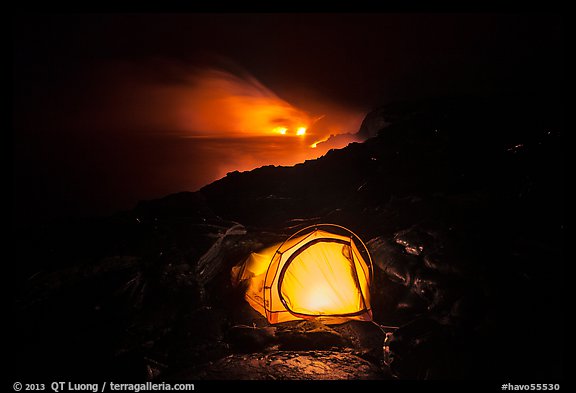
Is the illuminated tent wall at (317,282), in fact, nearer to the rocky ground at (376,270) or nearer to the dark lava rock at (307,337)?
the dark lava rock at (307,337)

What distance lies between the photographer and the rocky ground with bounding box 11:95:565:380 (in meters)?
4.91

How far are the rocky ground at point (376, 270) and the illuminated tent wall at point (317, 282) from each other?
0.36 metres

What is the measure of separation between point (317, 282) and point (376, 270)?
158 centimetres

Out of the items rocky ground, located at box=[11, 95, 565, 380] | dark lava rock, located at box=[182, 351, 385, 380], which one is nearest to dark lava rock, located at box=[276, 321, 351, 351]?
rocky ground, located at box=[11, 95, 565, 380]

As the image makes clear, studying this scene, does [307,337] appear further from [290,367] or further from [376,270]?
[376,270]

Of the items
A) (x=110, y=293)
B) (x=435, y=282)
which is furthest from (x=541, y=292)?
(x=110, y=293)

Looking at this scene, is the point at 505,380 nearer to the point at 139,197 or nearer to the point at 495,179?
the point at 495,179

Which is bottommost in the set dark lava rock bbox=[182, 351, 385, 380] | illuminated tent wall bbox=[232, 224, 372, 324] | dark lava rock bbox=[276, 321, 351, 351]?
dark lava rock bbox=[182, 351, 385, 380]

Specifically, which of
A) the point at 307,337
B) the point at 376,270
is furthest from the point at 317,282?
the point at 376,270

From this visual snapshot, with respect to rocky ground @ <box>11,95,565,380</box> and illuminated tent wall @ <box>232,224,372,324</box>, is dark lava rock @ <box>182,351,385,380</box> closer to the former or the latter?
rocky ground @ <box>11,95,565,380</box>

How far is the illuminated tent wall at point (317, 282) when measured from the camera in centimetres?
604

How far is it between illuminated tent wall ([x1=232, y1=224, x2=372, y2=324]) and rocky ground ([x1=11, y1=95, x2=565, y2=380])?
0.36 m

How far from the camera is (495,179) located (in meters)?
7.72

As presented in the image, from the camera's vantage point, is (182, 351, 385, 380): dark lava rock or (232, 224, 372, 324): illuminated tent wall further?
(232, 224, 372, 324): illuminated tent wall
